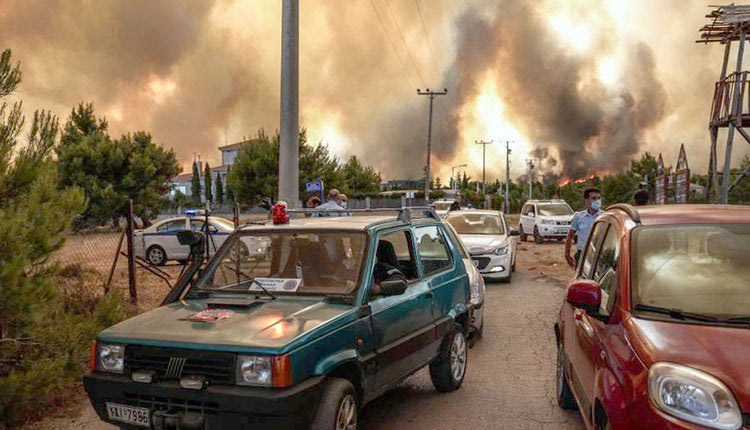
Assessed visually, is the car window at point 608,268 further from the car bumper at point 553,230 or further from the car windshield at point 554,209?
the car windshield at point 554,209

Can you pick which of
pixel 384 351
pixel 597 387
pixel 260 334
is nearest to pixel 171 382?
pixel 260 334

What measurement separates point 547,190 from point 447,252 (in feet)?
370

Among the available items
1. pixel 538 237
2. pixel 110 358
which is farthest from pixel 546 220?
pixel 110 358

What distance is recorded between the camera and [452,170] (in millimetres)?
106562

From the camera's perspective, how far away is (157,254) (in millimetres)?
20391

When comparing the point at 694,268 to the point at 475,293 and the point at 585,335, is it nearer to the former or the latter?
the point at 585,335

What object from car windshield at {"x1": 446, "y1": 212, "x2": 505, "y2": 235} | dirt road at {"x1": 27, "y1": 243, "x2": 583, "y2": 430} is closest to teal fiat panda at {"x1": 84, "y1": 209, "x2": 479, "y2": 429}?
dirt road at {"x1": 27, "y1": 243, "x2": 583, "y2": 430}

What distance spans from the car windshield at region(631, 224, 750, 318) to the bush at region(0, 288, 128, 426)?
419 centimetres

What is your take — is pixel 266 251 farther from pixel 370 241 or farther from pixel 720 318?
pixel 720 318

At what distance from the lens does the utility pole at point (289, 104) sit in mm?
10930

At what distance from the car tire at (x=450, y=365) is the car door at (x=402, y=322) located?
1.39 feet

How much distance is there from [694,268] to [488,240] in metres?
10.4

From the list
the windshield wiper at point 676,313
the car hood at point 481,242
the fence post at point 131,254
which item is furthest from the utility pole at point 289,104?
the windshield wiper at point 676,313

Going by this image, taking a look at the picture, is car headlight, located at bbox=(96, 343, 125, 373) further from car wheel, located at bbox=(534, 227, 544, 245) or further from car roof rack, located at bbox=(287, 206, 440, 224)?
car wheel, located at bbox=(534, 227, 544, 245)
